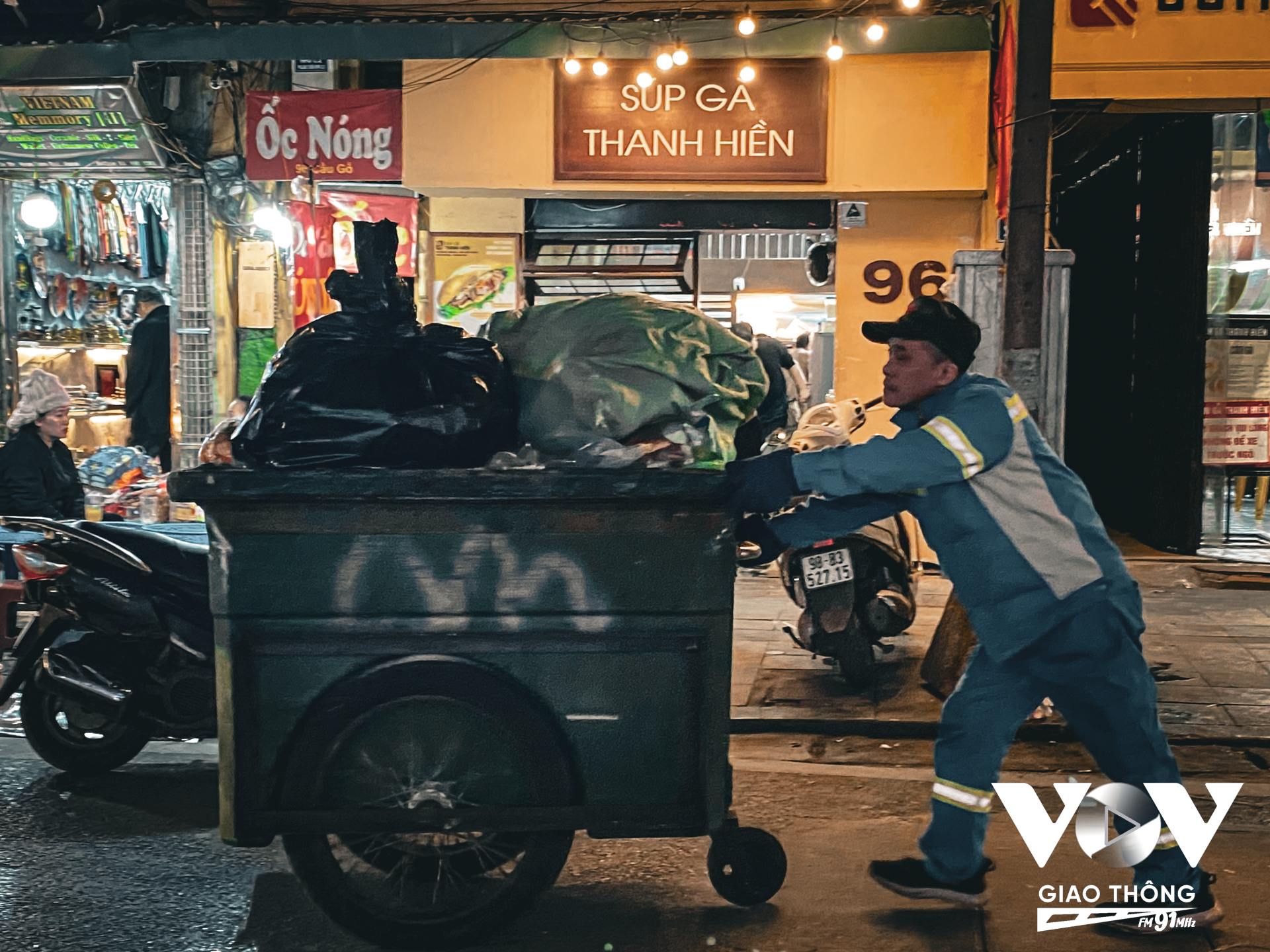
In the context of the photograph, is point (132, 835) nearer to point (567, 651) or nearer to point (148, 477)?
point (567, 651)

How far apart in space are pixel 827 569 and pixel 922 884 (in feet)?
8.97

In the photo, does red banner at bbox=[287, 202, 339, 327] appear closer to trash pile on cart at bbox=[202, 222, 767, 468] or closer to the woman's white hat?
the woman's white hat

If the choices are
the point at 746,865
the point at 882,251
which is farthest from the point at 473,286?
the point at 746,865

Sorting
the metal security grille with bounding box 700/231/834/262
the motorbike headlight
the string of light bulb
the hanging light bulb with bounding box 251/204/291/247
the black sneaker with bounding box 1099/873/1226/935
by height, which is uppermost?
the string of light bulb

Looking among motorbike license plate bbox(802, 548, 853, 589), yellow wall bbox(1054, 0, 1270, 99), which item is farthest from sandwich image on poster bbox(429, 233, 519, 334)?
motorbike license plate bbox(802, 548, 853, 589)

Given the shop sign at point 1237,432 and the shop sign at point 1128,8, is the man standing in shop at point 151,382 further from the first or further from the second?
the shop sign at point 1237,432

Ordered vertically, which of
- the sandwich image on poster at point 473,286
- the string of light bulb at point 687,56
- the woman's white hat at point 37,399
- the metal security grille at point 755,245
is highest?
the string of light bulb at point 687,56

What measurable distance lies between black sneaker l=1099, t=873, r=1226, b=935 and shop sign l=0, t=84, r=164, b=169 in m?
10.3

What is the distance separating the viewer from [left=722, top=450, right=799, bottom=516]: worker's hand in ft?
10.7

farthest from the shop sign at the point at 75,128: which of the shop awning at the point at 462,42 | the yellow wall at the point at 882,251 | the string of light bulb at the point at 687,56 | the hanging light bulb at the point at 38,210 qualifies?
the yellow wall at the point at 882,251

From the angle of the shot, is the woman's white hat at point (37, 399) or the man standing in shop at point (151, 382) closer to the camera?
the woman's white hat at point (37, 399)

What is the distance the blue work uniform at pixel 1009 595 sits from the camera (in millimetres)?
3479

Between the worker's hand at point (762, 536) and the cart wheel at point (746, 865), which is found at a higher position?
the worker's hand at point (762, 536)

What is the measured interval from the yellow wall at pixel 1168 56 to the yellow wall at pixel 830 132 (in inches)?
43.3
